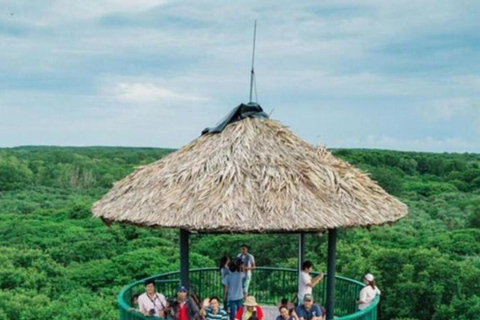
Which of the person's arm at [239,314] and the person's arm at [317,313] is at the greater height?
the person's arm at [317,313]

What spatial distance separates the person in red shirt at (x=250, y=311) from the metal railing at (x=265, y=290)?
1.36 m

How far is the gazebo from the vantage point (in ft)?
32.3

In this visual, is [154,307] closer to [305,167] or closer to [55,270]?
[305,167]

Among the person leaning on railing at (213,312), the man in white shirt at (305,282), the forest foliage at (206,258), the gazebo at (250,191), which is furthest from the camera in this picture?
the forest foliage at (206,258)

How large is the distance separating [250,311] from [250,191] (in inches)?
86.2

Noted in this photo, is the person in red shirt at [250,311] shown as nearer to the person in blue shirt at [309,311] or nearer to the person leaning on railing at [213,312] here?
the person leaning on railing at [213,312]

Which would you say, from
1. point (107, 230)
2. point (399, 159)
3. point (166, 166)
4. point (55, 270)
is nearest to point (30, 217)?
point (107, 230)

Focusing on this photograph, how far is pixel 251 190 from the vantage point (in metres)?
10.2

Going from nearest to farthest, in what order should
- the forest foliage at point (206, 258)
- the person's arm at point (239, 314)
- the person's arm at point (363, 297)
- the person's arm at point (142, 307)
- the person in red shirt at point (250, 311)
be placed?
the person's arm at point (142, 307) → the person in red shirt at point (250, 311) → the person's arm at point (239, 314) → the person's arm at point (363, 297) → the forest foliage at point (206, 258)

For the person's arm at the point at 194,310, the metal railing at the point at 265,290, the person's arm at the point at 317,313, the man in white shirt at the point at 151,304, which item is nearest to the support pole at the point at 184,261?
the man in white shirt at the point at 151,304

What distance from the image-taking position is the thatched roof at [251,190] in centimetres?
983

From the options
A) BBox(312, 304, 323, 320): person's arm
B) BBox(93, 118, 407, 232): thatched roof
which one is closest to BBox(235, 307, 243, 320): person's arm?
BBox(312, 304, 323, 320): person's arm

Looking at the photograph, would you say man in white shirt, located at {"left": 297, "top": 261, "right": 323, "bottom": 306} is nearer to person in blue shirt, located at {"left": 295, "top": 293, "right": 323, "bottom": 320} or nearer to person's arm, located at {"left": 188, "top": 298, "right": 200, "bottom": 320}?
person in blue shirt, located at {"left": 295, "top": 293, "right": 323, "bottom": 320}

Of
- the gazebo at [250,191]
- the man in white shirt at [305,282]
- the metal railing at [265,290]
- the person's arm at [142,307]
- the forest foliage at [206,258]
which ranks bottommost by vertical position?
the forest foliage at [206,258]
